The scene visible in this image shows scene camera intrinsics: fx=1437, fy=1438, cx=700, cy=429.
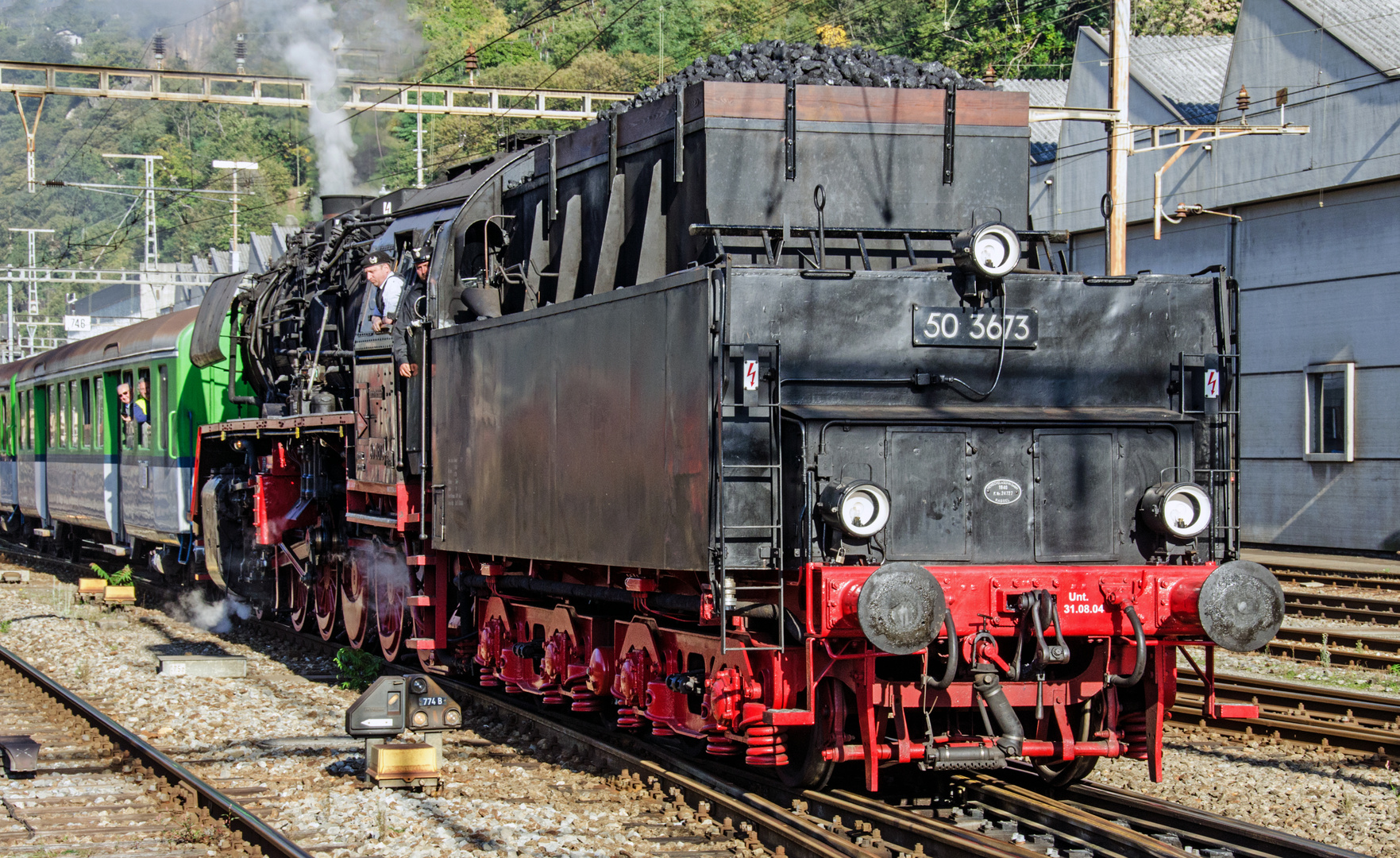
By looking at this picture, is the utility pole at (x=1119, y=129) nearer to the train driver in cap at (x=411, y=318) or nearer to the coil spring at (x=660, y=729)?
the train driver in cap at (x=411, y=318)

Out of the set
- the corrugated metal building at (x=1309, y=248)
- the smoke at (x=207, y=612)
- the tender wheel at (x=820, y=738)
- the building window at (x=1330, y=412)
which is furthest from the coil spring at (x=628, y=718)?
the building window at (x=1330, y=412)

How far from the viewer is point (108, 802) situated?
7.77 m

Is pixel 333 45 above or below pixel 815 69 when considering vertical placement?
above

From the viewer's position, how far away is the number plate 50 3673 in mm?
6934

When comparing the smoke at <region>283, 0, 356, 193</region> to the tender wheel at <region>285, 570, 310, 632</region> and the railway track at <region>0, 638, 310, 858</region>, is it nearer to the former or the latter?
the tender wheel at <region>285, 570, 310, 632</region>

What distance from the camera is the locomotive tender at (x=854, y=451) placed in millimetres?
6594

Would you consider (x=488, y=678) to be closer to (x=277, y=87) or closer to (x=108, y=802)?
(x=108, y=802)

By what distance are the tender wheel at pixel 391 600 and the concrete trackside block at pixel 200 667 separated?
1500 mm

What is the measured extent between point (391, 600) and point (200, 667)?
85.4 inches

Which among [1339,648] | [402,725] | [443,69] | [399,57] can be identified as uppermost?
[399,57]

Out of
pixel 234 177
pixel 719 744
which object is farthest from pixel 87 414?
pixel 234 177

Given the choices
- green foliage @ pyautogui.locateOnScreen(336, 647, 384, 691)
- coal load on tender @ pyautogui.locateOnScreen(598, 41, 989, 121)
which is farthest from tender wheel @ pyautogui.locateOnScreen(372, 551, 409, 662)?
coal load on tender @ pyautogui.locateOnScreen(598, 41, 989, 121)

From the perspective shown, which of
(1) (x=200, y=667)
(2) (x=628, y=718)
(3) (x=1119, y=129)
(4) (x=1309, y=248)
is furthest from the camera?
(4) (x=1309, y=248)

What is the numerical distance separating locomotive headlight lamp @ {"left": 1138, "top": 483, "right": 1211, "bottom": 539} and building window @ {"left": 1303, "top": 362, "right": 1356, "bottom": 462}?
678 inches
